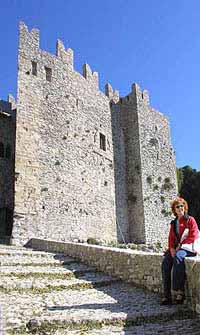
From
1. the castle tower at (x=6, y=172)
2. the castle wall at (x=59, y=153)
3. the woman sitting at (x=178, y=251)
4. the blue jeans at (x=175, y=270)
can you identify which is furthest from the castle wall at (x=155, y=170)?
the blue jeans at (x=175, y=270)

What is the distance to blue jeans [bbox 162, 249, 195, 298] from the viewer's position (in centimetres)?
573

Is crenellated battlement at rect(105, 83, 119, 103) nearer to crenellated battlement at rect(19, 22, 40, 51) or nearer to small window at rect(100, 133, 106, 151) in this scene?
small window at rect(100, 133, 106, 151)

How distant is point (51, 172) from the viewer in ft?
60.3

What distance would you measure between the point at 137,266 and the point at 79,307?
2059 mm

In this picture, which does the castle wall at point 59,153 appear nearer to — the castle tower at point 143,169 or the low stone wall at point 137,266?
the castle tower at point 143,169

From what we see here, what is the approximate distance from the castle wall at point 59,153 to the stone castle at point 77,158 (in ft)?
0.15

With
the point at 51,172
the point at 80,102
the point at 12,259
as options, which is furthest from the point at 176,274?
the point at 80,102

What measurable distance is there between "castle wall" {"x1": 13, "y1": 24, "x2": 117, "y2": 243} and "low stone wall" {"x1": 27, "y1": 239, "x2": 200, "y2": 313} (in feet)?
21.4

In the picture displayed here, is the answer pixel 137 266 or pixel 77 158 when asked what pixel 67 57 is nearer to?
pixel 77 158

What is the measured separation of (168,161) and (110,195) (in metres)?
6.43

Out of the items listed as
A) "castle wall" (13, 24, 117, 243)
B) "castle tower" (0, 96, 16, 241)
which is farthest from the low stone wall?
"castle tower" (0, 96, 16, 241)

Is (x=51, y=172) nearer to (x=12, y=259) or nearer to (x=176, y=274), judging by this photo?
(x=12, y=259)

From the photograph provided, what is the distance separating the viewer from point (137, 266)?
7.78 meters

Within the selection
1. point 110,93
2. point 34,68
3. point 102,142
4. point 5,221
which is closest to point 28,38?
point 34,68
